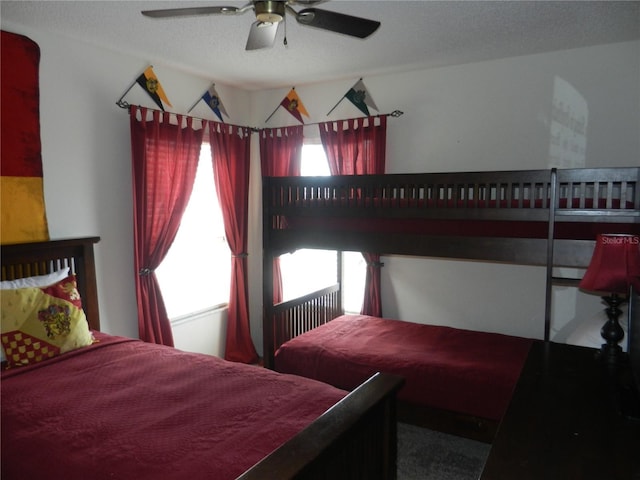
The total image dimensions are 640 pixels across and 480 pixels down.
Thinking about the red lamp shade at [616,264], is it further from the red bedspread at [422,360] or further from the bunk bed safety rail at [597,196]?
the red bedspread at [422,360]

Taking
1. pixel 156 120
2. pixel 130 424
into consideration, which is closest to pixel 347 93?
pixel 156 120

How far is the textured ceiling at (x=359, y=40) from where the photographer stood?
229 centimetres

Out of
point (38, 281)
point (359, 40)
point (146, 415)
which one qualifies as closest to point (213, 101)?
point (359, 40)

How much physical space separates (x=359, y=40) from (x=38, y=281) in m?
2.27

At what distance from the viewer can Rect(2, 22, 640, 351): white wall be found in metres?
2.79

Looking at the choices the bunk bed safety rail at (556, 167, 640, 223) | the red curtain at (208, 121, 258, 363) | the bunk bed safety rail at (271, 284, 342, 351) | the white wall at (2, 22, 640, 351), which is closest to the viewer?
the bunk bed safety rail at (556, 167, 640, 223)

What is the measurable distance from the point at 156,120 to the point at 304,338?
1813 mm

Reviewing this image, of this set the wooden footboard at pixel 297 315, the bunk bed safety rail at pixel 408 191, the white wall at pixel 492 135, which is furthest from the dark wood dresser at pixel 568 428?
the wooden footboard at pixel 297 315

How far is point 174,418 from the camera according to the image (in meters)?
1.64

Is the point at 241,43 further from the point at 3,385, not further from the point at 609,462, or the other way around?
the point at 609,462

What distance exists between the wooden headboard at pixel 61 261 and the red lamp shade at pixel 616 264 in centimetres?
268

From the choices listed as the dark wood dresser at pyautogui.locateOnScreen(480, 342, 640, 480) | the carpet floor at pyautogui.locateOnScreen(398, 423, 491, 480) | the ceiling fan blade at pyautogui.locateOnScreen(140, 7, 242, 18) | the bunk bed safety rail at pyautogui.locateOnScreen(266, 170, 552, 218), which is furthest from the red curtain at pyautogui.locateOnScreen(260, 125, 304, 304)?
the dark wood dresser at pyautogui.locateOnScreen(480, 342, 640, 480)

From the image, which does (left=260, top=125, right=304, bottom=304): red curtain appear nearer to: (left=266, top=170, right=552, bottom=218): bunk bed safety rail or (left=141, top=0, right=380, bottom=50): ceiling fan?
(left=266, top=170, right=552, bottom=218): bunk bed safety rail

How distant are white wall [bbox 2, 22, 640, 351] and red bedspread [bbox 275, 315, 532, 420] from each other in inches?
16.0
